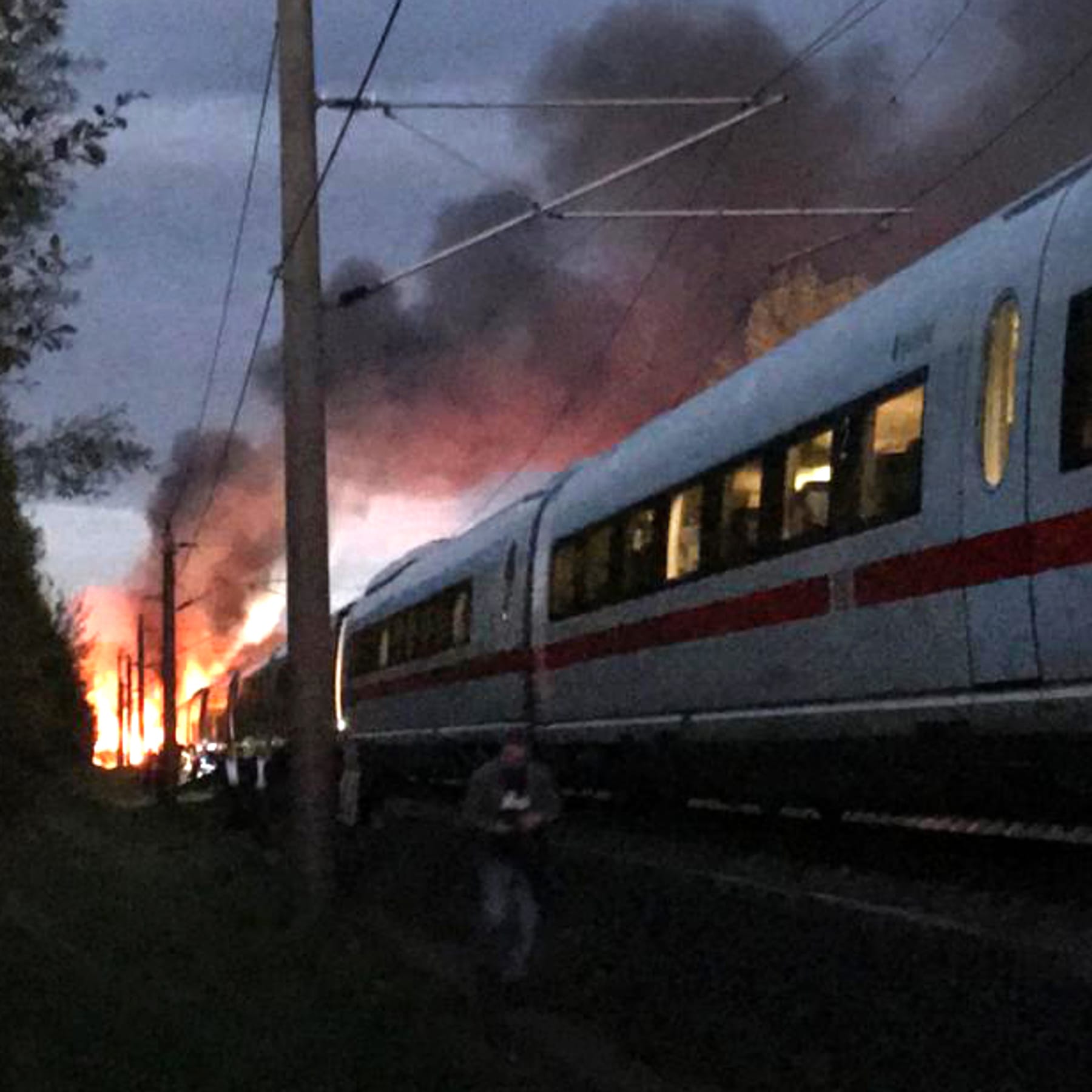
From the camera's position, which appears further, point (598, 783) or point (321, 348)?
point (598, 783)

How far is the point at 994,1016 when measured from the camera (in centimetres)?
968

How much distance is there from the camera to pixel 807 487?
1461cm

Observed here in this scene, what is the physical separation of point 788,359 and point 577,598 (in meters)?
6.09

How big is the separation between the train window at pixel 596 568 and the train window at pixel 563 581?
448 millimetres

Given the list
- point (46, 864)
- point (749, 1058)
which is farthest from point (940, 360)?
point (46, 864)

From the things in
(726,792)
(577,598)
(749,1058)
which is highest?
(577,598)

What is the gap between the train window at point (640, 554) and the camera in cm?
1839

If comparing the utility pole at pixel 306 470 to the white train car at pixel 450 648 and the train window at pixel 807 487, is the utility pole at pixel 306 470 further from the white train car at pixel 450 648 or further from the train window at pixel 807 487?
the train window at pixel 807 487

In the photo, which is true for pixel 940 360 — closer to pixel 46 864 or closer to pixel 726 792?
pixel 726 792

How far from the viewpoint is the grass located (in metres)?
11.9

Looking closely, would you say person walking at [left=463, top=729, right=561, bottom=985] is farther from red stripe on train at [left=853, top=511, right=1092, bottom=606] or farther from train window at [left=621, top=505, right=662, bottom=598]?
train window at [left=621, top=505, right=662, bottom=598]

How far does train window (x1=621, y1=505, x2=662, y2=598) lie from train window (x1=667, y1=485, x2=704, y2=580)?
322 mm

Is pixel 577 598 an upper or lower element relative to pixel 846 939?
upper

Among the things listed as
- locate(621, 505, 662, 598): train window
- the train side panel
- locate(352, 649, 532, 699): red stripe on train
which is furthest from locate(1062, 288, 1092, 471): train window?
the train side panel
